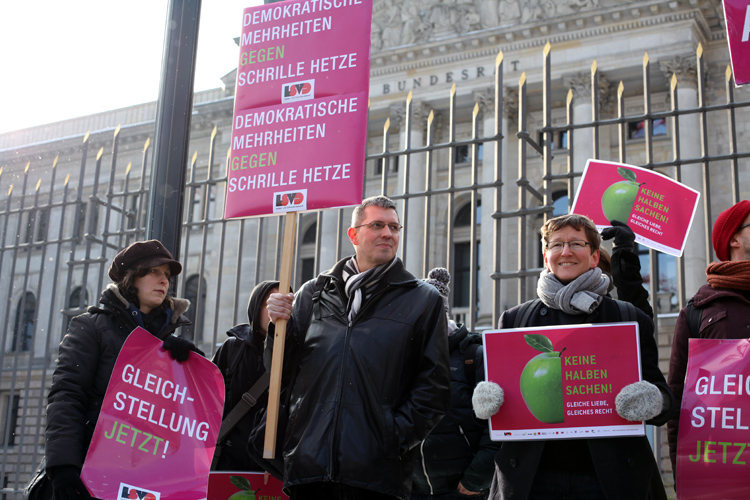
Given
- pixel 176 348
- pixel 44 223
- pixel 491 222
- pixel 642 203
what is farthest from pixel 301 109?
pixel 491 222

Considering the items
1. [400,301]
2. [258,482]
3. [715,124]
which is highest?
[715,124]

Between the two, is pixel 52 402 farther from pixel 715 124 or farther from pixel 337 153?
pixel 715 124

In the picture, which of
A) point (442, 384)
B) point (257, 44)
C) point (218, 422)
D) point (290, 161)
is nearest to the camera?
point (442, 384)

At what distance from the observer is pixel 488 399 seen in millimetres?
3221

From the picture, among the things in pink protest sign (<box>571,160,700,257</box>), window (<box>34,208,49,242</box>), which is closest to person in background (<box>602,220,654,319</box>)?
pink protest sign (<box>571,160,700,257</box>)

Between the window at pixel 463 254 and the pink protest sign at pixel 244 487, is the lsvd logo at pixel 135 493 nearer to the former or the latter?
the pink protest sign at pixel 244 487

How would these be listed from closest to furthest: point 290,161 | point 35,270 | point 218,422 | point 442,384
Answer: point 442,384
point 218,422
point 290,161
point 35,270

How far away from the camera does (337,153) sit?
163 inches

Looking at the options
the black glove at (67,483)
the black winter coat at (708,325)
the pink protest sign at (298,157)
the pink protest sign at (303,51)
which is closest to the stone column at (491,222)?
the pink protest sign at (303,51)

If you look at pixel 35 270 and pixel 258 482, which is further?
pixel 35 270

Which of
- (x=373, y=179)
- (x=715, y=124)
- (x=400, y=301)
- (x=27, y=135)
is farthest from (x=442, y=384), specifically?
(x=27, y=135)

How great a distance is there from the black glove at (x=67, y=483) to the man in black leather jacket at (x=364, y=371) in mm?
958

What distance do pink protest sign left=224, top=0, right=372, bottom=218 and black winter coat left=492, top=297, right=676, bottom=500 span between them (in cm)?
142

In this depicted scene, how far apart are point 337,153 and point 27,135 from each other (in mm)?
22037
